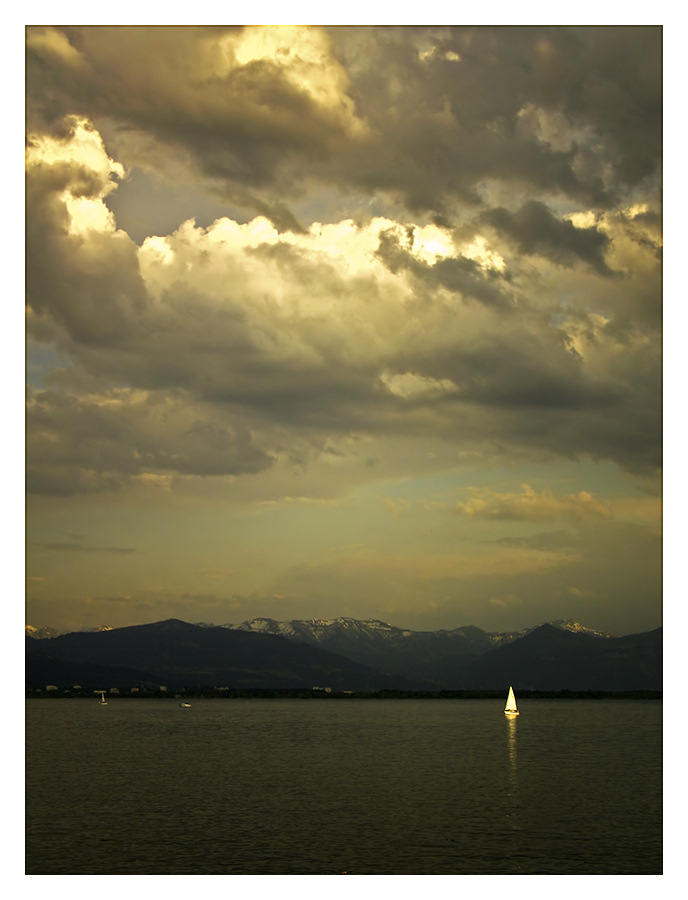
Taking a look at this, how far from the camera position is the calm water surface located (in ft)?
120

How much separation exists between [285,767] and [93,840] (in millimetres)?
40726

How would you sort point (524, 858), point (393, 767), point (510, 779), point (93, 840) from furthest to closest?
point (393, 767)
point (510, 779)
point (93, 840)
point (524, 858)

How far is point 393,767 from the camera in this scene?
79.1 metres

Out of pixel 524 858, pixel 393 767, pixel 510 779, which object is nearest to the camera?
pixel 524 858

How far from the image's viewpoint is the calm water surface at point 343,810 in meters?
36.7

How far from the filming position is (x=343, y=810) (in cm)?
5144
